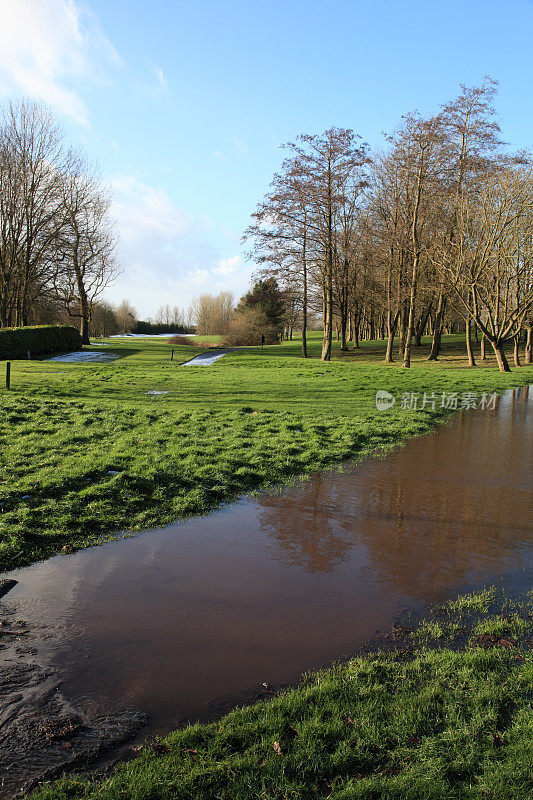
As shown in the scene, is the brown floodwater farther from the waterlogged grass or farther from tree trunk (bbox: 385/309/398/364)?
tree trunk (bbox: 385/309/398/364)

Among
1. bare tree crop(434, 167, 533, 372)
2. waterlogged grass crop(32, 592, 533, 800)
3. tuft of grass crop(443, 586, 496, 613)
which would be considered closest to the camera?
waterlogged grass crop(32, 592, 533, 800)

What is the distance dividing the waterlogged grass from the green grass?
10.3 feet

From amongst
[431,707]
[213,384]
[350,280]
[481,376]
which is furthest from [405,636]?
[350,280]

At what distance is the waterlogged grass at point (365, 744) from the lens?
7.98 ft

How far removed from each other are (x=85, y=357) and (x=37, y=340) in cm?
291

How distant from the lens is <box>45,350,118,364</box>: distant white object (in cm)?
2789

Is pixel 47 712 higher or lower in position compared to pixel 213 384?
lower

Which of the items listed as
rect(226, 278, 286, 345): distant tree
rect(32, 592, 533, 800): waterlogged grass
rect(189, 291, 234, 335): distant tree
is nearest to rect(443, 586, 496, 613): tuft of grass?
rect(32, 592, 533, 800): waterlogged grass

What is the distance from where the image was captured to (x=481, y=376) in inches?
916

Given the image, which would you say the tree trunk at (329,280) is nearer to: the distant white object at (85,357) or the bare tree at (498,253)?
the bare tree at (498,253)

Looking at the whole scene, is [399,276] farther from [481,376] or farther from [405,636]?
[405,636]

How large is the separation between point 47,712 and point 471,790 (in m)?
2.42

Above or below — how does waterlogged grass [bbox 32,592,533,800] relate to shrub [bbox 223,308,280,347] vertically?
below

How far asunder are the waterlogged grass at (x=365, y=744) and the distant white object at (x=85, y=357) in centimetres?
2627
